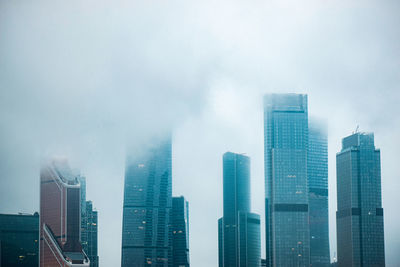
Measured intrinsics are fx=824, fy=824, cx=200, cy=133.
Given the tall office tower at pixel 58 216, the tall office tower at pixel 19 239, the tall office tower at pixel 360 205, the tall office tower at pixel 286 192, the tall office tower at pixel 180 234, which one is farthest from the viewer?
the tall office tower at pixel 180 234

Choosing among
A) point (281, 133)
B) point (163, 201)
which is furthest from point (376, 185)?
point (163, 201)

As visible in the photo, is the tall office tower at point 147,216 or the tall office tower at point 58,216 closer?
the tall office tower at point 58,216

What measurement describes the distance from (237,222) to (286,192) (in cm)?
2146

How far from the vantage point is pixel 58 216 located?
12181 cm

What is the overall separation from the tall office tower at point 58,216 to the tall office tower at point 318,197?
153ft

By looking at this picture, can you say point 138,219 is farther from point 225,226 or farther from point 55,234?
point 55,234

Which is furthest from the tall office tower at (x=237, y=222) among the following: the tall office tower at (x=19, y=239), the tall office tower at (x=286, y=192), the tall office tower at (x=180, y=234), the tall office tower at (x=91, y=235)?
the tall office tower at (x=19, y=239)

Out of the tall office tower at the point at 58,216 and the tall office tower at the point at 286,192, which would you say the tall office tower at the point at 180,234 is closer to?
the tall office tower at the point at 286,192

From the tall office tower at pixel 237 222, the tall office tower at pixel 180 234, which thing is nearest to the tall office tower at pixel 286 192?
the tall office tower at pixel 237 222

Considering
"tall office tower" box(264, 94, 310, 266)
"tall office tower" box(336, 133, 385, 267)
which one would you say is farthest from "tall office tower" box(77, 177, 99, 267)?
"tall office tower" box(336, 133, 385, 267)

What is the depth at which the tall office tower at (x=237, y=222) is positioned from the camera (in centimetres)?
15800

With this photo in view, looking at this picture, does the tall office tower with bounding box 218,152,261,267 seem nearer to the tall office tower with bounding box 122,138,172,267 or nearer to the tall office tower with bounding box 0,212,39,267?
the tall office tower with bounding box 122,138,172,267

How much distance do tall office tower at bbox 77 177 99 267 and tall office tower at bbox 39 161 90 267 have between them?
2410 cm

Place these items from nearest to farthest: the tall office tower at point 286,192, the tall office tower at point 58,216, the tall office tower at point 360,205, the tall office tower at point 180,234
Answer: the tall office tower at point 58,216 < the tall office tower at point 286,192 < the tall office tower at point 360,205 < the tall office tower at point 180,234
